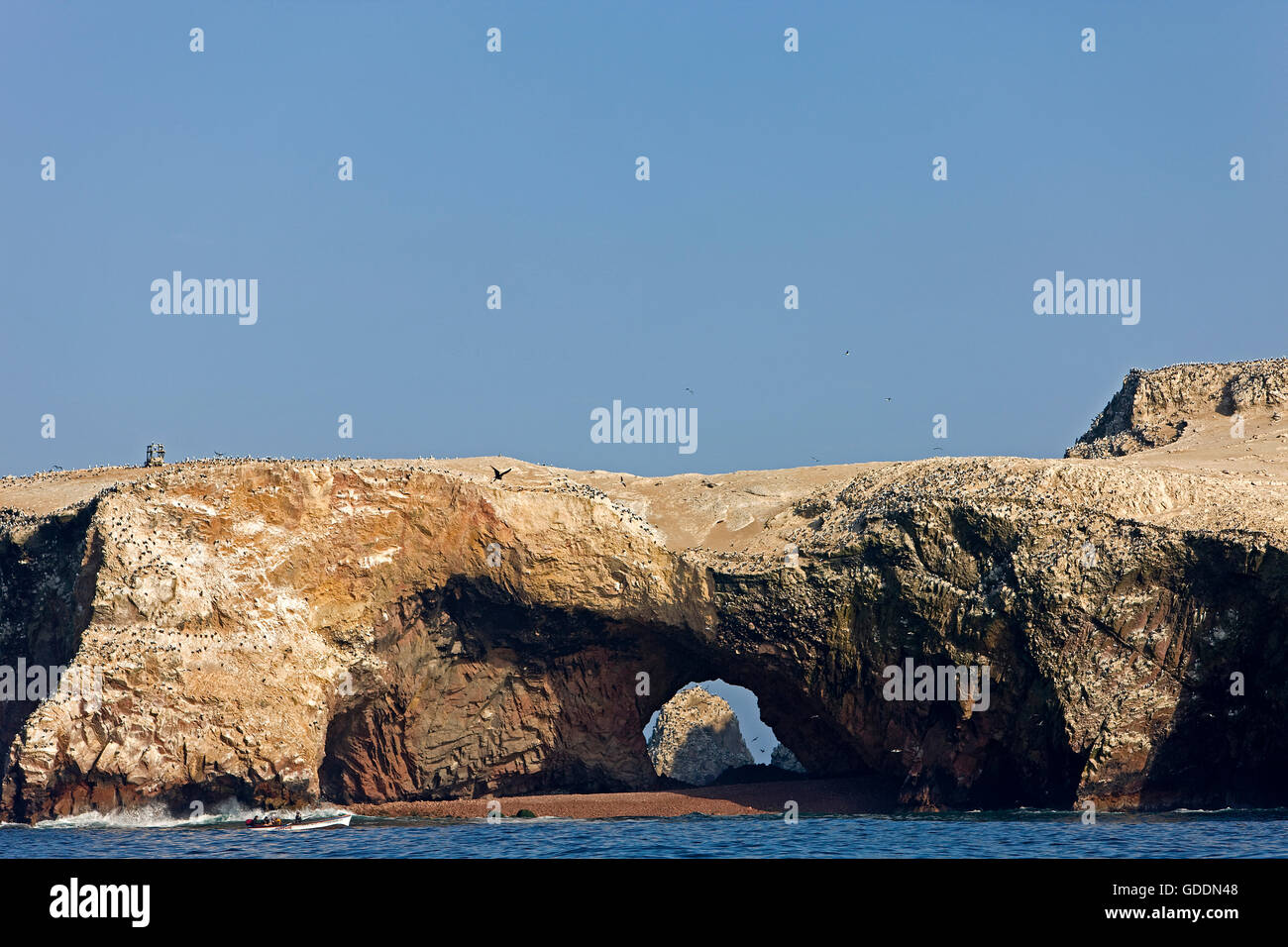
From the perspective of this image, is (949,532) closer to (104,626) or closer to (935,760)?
(935,760)

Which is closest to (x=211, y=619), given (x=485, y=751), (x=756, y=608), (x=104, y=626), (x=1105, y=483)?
(x=104, y=626)

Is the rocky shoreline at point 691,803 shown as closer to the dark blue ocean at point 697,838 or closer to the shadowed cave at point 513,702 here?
the shadowed cave at point 513,702

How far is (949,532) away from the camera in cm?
5781

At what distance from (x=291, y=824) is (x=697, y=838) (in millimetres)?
15313

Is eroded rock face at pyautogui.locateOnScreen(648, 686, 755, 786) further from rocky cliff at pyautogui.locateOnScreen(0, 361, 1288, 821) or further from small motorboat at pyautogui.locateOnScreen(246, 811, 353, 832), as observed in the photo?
small motorboat at pyautogui.locateOnScreen(246, 811, 353, 832)

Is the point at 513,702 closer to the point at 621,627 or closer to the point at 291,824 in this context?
the point at 621,627

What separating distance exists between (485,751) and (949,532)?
2302 centimetres

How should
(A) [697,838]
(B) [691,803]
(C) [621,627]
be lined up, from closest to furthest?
1. (A) [697,838]
2. (B) [691,803]
3. (C) [621,627]

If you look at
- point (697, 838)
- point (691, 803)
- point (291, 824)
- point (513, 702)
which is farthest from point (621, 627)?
point (697, 838)

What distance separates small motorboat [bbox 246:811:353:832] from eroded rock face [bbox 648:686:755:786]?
49.8 meters

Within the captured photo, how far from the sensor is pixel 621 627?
62.2 m

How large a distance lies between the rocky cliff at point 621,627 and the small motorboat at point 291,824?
3.59m

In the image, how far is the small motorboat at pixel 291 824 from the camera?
47.0 metres

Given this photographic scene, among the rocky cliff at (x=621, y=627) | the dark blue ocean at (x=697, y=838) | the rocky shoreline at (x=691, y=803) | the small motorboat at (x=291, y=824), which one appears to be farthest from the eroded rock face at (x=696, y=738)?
the small motorboat at (x=291, y=824)
